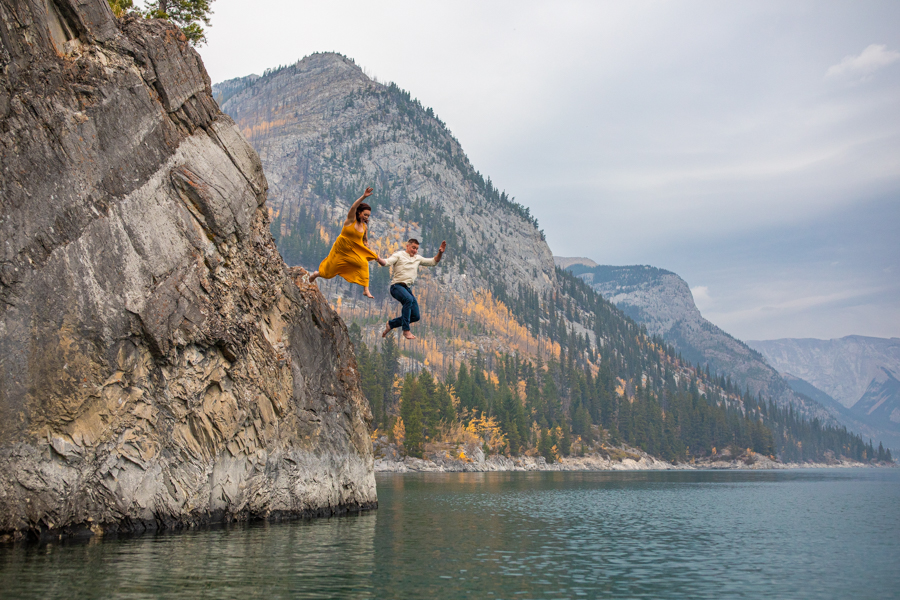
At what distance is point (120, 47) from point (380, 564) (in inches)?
878

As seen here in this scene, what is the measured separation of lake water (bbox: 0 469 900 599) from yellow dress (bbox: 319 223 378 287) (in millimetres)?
8741

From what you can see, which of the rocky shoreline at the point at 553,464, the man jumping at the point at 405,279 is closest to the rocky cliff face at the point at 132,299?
the man jumping at the point at 405,279

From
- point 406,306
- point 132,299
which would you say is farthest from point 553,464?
point 406,306

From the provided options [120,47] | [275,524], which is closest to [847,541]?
[275,524]

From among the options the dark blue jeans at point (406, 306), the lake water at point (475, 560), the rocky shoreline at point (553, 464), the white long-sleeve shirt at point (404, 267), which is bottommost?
the rocky shoreline at point (553, 464)

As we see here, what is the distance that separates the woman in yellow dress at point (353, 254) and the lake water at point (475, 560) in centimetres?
841

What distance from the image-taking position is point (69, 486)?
22203mm

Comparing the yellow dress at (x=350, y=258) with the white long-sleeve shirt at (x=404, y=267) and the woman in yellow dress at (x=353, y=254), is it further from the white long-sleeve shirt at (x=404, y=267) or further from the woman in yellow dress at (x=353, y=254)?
the white long-sleeve shirt at (x=404, y=267)

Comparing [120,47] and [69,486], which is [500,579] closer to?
[69,486]

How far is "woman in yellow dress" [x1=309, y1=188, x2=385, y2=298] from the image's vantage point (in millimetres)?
20234

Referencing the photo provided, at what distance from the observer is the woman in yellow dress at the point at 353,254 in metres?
20.2

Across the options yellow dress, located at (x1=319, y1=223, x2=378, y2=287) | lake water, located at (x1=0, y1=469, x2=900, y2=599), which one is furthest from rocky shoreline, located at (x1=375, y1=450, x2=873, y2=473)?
yellow dress, located at (x1=319, y1=223, x2=378, y2=287)

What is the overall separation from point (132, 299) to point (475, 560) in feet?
50.7

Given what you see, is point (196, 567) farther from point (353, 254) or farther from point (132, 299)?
point (132, 299)
